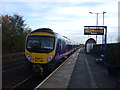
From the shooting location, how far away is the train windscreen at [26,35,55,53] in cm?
1344

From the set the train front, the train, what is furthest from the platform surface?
the train front

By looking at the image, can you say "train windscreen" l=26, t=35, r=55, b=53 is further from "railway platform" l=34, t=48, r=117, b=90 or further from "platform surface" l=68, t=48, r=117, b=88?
"platform surface" l=68, t=48, r=117, b=88

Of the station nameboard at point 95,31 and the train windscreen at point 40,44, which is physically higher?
the station nameboard at point 95,31

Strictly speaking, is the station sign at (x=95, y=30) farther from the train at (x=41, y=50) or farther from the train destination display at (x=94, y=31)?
the train at (x=41, y=50)

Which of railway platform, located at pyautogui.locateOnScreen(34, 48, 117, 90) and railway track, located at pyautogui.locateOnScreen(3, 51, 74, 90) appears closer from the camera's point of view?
railway platform, located at pyautogui.locateOnScreen(34, 48, 117, 90)

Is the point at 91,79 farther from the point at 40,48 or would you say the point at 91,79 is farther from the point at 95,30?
the point at 95,30

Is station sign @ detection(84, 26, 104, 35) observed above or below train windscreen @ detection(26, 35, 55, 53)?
above

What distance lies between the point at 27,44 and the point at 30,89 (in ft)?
14.1

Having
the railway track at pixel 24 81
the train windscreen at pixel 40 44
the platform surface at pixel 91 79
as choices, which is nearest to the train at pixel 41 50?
the train windscreen at pixel 40 44

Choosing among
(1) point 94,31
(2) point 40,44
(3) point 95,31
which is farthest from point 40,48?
(1) point 94,31

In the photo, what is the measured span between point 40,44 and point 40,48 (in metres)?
0.33

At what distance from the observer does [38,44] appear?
1366cm

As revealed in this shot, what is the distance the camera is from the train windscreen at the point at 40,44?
13438mm

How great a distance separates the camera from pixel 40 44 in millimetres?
13680
